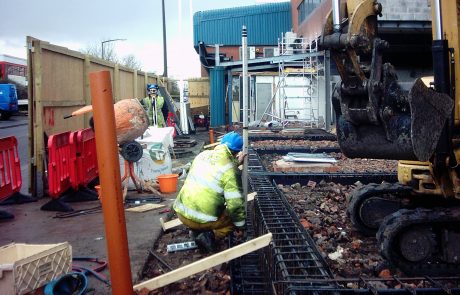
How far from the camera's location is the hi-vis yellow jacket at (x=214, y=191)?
16.0ft

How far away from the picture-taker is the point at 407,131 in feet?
14.3

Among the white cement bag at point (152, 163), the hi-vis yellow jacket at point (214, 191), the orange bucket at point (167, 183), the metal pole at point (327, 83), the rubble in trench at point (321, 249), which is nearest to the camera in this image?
the rubble in trench at point (321, 249)

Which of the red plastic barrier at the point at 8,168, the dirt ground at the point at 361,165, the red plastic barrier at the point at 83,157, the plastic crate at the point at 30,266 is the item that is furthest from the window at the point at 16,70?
the plastic crate at the point at 30,266

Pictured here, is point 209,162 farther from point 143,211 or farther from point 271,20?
point 271,20

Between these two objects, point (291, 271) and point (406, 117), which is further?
point (406, 117)

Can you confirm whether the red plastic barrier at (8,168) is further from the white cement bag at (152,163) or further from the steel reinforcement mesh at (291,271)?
the steel reinforcement mesh at (291,271)

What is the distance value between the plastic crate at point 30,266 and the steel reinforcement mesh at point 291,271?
4.94 ft

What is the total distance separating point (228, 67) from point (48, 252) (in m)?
22.3

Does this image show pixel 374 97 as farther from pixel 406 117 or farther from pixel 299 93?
pixel 299 93

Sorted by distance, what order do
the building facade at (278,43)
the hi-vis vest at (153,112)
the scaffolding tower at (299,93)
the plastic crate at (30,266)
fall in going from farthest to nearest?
the scaffolding tower at (299,93), the building facade at (278,43), the hi-vis vest at (153,112), the plastic crate at (30,266)

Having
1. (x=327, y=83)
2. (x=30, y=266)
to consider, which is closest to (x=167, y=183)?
(x=30, y=266)

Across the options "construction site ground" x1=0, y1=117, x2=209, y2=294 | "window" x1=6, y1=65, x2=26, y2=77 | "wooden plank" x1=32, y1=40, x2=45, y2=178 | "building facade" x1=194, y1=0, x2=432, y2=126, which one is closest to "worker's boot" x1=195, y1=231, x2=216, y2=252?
"construction site ground" x1=0, y1=117, x2=209, y2=294

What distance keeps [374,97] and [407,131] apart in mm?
472

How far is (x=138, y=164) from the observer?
360 inches
